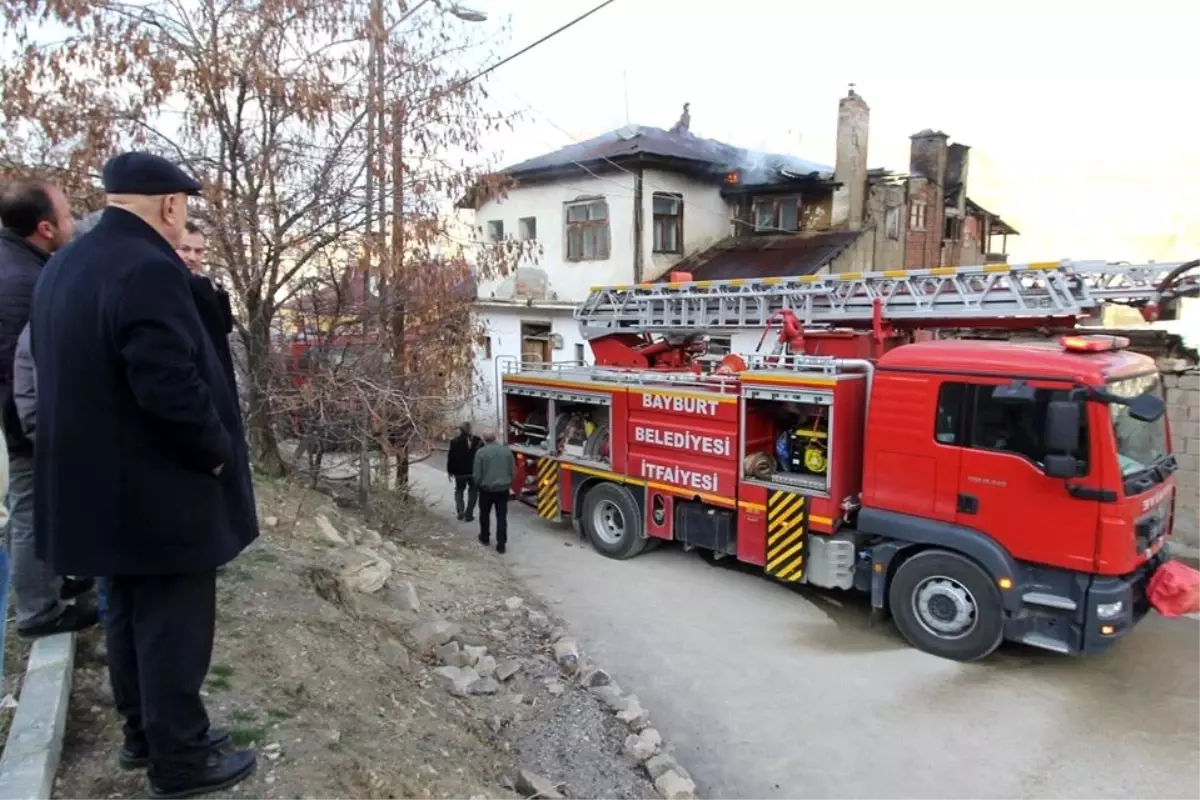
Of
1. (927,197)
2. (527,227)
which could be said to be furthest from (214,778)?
(927,197)

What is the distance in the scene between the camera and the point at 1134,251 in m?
44.6

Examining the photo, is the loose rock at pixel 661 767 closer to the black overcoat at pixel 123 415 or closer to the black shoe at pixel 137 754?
the black shoe at pixel 137 754

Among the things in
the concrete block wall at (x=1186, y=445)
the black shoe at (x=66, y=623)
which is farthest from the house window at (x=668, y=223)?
the black shoe at (x=66, y=623)

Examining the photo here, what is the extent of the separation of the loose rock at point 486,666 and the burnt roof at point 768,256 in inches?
416

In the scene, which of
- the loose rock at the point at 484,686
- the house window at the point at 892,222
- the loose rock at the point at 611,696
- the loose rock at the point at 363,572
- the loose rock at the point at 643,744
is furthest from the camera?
the house window at the point at 892,222

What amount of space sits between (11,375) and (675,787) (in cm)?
392

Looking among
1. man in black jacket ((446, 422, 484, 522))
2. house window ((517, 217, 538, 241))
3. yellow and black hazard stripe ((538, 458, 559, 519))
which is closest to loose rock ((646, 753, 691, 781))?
yellow and black hazard stripe ((538, 458, 559, 519))

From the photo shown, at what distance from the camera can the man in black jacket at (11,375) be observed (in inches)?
129

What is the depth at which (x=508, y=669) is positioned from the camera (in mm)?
5613

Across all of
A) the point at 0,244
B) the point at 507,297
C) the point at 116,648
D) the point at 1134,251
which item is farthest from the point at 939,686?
the point at 1134,251

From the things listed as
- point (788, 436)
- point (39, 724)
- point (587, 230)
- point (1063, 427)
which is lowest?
point (39, 724)

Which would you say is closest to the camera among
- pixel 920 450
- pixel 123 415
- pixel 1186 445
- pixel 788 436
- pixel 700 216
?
pixel 123 415

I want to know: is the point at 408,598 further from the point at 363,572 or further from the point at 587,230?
the point at 587,230

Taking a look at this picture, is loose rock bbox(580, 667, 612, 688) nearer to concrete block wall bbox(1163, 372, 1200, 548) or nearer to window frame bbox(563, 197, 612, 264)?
concrete block wall bbox(1163, 372, 1200, 548)
